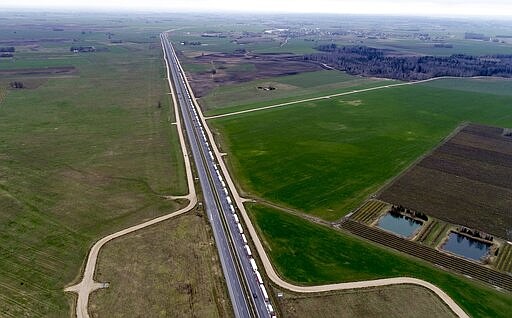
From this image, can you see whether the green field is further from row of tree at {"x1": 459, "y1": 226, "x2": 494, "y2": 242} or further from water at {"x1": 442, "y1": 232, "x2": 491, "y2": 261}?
row of tree at {"x1": 459, "y1": 226, "x2": 494, "y2": 242}

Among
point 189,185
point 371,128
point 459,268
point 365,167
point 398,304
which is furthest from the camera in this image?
point 371,128

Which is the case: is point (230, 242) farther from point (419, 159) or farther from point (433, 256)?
point (419, 159)

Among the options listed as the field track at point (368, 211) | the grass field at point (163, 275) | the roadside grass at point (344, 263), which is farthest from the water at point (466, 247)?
the grass field at point (163, 275)

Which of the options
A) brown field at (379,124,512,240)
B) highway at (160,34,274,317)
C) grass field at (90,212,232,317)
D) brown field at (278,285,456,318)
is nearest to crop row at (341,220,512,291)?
brown field at (278,285,456,318)

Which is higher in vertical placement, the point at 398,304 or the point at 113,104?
the point at 113,104

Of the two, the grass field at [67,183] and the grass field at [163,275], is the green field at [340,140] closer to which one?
the grass field at [67,183]

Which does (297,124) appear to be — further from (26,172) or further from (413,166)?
(26,172)

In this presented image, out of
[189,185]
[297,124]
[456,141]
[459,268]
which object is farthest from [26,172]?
[456,141]
